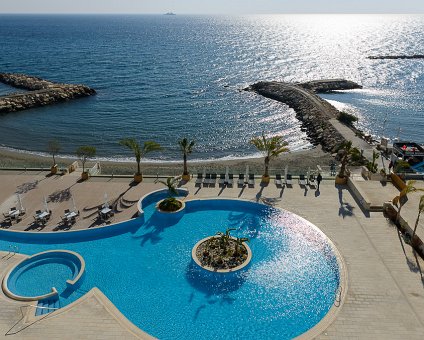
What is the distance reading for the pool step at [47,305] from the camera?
16703mm

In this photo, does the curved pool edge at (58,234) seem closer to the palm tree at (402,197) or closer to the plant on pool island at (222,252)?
the plant on pool island at (222,252)

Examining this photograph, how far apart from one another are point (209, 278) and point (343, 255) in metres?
7.51

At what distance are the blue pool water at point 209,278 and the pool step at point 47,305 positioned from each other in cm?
45

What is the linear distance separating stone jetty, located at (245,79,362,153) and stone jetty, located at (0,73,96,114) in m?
36.6

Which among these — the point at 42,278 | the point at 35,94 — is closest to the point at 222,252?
the point at 42,278

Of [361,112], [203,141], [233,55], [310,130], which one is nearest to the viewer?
[203,141]

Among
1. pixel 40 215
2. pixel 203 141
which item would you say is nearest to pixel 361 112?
pixel 203 141

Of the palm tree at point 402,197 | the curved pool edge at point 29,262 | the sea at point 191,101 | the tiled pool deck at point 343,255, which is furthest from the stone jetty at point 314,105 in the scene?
the curved pool edge at point 29,262

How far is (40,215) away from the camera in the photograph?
77.0 feet

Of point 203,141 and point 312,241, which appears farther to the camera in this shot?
point 203,141

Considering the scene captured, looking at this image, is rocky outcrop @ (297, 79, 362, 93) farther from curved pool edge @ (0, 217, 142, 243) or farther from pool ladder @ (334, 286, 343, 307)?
pool ladder @ (334, 286, 343, 307)

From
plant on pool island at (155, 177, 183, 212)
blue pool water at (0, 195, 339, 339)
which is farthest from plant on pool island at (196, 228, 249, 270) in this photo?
plant on pool island at (155, 177, 183, 212)

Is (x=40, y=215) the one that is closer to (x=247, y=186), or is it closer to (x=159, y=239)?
(x=159, y=239)

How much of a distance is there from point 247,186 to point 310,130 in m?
29.2
